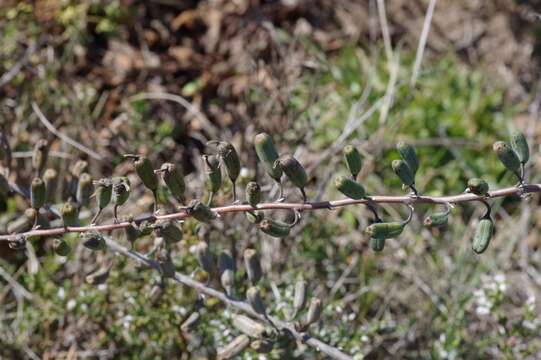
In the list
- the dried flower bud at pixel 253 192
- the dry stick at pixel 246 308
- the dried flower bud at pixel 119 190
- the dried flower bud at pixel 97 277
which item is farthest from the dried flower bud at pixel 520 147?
the dried flower bud at pixel 97 277

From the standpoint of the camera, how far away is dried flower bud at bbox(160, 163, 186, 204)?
1786 millimetres

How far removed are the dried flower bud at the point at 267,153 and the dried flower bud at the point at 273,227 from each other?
4.4 inches

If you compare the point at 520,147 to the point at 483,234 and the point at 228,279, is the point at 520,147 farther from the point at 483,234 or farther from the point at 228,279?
the point at 228,279

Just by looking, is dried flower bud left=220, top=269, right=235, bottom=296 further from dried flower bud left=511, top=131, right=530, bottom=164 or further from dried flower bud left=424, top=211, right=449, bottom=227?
dried flower bud left=511, top=131, right=530, bottom=164

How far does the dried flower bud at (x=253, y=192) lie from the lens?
174cm

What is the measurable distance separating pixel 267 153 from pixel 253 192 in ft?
0.33

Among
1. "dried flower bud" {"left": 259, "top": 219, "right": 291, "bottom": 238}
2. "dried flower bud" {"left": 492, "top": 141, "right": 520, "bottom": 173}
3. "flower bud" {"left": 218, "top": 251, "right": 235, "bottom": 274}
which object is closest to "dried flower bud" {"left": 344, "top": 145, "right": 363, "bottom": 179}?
"dried flower bud" {"left": 259, "top": 219, "right": 291, "bottom": 238}

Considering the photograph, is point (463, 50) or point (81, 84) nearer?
point (81, 84)

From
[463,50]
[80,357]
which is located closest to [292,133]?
[80,357]

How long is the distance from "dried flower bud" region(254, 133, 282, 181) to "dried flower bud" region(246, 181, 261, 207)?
0.19 feet

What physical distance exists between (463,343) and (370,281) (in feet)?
1.53

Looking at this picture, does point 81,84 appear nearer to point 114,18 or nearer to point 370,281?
point 114,18

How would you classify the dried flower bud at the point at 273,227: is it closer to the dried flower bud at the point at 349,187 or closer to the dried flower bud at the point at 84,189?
the dried flower bud at the point at 349,187

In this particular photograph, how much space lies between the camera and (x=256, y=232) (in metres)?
2.92
